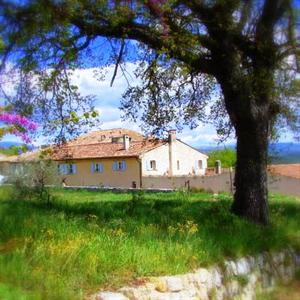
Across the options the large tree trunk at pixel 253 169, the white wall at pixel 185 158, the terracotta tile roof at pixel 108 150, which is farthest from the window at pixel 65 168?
the white wall at pixel 185 158

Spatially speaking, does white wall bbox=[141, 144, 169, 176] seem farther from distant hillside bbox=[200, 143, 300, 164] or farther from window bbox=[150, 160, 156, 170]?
distant hillside bbox=[200, 143, 300, 164]

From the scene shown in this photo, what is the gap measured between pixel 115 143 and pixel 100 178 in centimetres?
446

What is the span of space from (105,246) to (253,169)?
Result: 5107 millimetres

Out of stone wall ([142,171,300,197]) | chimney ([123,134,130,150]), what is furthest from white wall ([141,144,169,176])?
A: stone wall ([142,171,300,197])

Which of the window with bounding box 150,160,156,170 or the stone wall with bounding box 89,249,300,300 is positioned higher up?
the window with bounding box 150,160,156,170

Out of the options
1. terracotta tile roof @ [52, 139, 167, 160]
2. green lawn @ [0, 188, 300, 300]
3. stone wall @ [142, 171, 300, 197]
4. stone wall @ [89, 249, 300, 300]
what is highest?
terracotta tile roof @ [52, 139, 167, 160]

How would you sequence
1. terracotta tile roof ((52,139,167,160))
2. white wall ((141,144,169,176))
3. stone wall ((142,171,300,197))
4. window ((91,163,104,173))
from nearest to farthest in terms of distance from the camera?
stone wall ((142,171,300,197)) → terracotta tile roof ((52,139,167,160)) → white wall ((141,144,169,176)) → window ((91,163,104,173))

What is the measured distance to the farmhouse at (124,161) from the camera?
193 feet

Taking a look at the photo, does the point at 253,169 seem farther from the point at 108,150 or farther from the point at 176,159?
the point at 176,159

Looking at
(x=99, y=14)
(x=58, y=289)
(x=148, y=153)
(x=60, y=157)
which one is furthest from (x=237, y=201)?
(x=148, y=153)

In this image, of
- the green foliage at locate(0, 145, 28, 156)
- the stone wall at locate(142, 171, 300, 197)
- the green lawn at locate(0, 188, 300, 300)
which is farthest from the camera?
the stone wall at locate(142, 171, 300, 197)

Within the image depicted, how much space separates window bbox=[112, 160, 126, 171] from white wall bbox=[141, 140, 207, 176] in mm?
2121

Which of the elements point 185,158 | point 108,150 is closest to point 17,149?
point 108,150

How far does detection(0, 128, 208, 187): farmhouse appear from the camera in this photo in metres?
58.7
